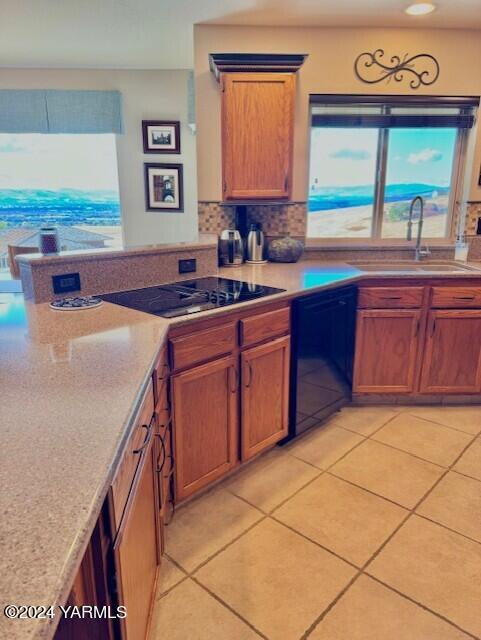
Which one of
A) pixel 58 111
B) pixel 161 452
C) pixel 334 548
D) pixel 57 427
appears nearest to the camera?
pixel 57 427

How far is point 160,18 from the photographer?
116 inches

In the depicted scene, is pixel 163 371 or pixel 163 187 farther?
pixel 163 187

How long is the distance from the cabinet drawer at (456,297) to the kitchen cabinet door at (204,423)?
1567 mm

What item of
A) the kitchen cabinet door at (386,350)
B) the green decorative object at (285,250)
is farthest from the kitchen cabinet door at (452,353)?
the green decorative object at (285,250)

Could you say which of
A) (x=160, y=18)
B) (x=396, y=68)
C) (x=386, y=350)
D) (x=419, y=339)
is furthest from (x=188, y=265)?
(x=396, y=68)

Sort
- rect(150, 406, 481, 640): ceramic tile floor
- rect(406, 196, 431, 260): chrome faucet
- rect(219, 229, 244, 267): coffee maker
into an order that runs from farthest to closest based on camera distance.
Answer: rect(406, 196, 431, 260): chrome faucet < rect(219, 229, 244, 267): coffee maker < rect(150, 406, 481, 640): ceramic tile floor

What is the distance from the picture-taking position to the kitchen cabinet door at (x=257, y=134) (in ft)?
9.04

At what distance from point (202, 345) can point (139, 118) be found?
3423mm

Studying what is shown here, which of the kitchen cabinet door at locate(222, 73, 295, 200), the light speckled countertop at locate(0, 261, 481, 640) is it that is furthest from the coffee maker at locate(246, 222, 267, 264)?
the light speckled countertop at locate(0, 261, 481, 640)

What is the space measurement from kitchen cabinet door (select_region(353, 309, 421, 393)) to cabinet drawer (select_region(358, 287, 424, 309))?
33mm

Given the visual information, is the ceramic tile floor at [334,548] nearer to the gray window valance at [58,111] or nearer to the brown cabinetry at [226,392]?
the brown cabinetry at [226,392]

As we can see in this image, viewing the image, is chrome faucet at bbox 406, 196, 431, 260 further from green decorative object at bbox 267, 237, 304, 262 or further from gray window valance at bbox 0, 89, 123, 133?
gray window valance at bbox 0, 89, 123, 133

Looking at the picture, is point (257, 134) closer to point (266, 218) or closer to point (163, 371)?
point (266, 218)

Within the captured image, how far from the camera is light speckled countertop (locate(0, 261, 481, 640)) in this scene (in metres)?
0.62
